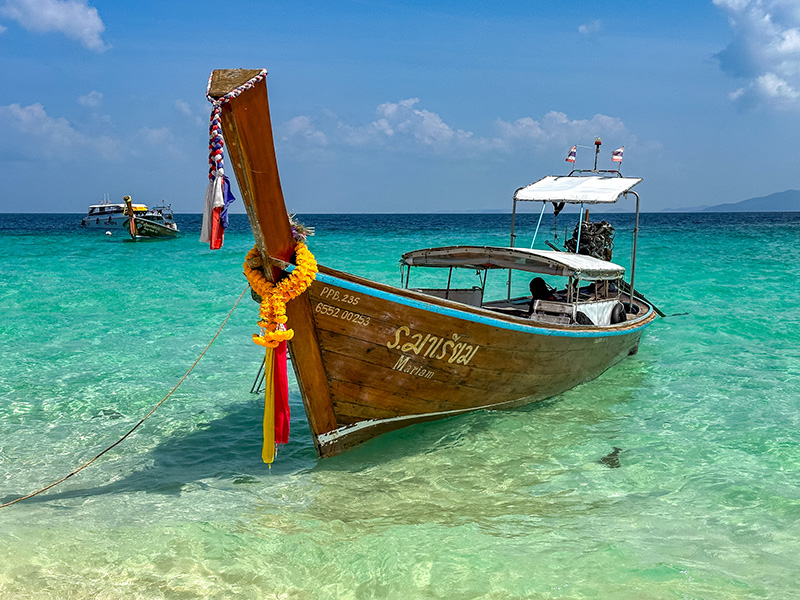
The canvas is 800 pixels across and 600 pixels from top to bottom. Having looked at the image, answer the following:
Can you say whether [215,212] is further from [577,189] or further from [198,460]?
[577,189]

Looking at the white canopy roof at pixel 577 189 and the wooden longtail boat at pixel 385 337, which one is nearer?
the wooden longtail boat at pixel 385 337

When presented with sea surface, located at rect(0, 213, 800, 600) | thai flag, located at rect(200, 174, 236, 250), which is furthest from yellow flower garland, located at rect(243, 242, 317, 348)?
sea surface, located at rect(0, 213, 800, 600)

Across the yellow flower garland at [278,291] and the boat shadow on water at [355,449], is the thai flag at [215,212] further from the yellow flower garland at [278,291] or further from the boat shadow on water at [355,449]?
the boat shadow on water at [355,449]

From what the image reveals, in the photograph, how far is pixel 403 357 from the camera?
6227mm

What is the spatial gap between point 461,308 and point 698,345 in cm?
844

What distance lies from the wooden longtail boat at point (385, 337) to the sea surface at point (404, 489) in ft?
1.60

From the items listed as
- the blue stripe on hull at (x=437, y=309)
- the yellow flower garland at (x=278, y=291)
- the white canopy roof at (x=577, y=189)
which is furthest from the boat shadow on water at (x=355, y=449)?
the white canopy roof at (x=577, y=189)

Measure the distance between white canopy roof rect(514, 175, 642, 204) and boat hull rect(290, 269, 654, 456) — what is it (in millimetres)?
3566

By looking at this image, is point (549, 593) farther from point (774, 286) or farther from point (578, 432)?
point (774, 286)

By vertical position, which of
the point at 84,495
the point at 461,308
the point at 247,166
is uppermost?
the point at 247,166

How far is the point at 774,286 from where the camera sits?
21.3 m

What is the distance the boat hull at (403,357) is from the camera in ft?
19.1

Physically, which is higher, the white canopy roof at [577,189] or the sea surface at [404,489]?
the white canopy roof at [577,189]

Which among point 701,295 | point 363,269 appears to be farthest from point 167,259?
point 701,295
